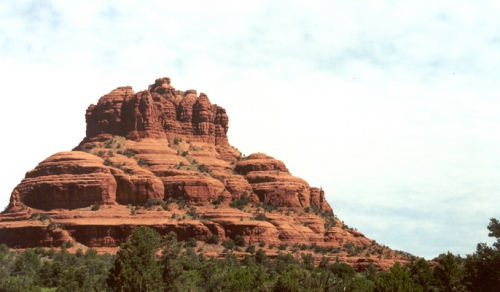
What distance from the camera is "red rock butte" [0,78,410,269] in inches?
5000

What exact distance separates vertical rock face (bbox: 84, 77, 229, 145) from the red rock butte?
21cm

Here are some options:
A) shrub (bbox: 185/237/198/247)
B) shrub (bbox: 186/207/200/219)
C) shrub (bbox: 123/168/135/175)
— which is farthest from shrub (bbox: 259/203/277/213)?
shrub (bbox: 123/168/135/175)

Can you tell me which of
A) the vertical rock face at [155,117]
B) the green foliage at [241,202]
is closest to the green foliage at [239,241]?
the green foliage at [241,202]

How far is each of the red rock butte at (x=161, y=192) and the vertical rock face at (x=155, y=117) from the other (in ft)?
0.70

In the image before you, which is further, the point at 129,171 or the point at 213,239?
the point at 129,171

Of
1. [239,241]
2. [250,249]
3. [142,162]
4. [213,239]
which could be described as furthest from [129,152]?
[250,249]

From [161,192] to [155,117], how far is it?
2280 cm

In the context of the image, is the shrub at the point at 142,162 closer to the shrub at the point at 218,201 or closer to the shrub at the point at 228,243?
the shrub at the point at 218,201

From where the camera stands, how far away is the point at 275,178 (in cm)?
14812

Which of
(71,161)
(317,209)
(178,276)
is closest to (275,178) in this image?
(317,209)

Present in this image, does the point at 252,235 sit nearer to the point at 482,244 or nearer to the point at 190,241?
the point at 190,241

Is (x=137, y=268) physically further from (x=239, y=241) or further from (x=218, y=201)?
(x=218, y=201)

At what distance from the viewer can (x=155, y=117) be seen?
154 metres

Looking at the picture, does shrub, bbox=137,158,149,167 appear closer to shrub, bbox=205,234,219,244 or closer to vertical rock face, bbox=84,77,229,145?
vertical rock face, bbox=84,77,229,145
